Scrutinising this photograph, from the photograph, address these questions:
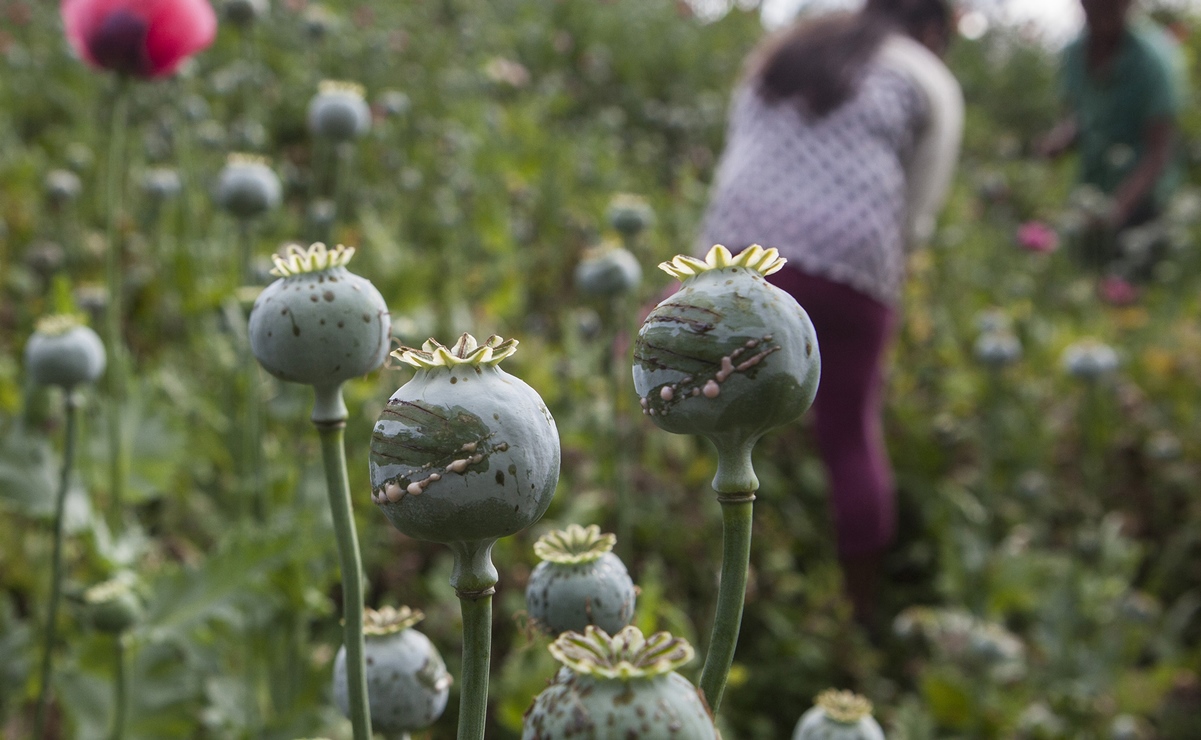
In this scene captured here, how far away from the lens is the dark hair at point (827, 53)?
2.43 meters

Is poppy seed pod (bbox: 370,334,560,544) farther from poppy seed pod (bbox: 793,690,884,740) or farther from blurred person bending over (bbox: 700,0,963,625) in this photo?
blurred person bending over (bbox: 700,0,963,625)

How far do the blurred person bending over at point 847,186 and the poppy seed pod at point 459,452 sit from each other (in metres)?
2.00

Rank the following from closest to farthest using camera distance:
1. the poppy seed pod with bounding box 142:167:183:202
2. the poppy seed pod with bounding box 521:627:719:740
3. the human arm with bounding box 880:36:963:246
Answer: the poppy seed pod with bounding box 521:627:719:740 < the poppy seed pod with bounding box 142:167:183:202 < the human arm with bounding box 880:36:963:246

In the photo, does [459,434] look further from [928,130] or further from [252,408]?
[928,130]

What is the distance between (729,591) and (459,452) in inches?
4.8

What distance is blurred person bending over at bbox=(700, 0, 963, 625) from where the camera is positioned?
2383 millimetres

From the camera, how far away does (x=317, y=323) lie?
0.50m

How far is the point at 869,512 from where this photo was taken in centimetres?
264

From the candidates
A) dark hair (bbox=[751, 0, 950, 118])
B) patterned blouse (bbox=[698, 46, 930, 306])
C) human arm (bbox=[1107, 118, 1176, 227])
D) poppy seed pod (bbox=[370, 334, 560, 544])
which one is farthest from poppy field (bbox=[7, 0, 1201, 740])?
dark hair (bbox=[751, 0, 950, 118])

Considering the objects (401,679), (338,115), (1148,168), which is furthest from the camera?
(1148,168)

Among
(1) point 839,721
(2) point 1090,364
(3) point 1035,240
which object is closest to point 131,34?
(1) point 839,721

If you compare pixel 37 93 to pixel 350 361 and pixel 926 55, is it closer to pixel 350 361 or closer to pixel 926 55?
pixel 926 55

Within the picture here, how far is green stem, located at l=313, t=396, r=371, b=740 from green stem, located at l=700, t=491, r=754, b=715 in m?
0.16

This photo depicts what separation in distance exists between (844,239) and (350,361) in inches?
78.7
